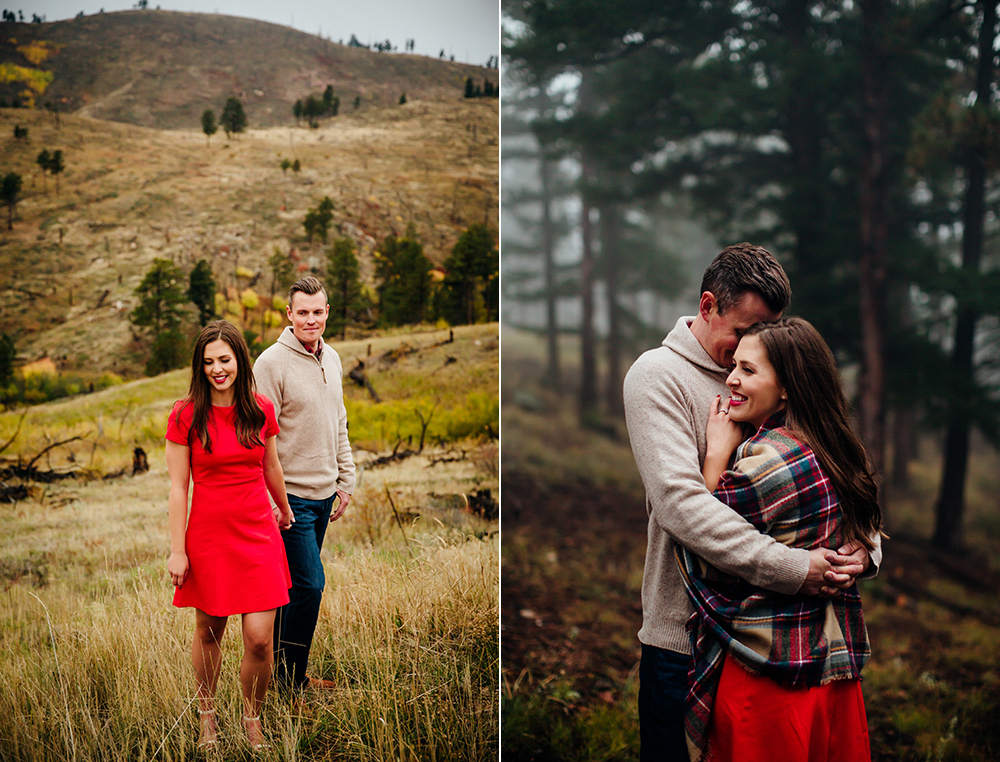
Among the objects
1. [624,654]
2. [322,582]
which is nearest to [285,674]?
[322,582]

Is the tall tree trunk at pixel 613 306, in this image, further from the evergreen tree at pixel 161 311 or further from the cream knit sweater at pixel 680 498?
the cream knit sweater at pixel 680 498

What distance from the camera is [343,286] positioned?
2824mm

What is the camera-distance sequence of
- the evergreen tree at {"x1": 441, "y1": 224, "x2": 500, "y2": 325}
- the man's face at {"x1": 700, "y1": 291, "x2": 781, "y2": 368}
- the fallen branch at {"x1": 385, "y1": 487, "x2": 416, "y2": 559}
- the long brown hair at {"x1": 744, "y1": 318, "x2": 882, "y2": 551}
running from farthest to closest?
1. the evergreen tree at {"x1": 441, "y1": 224, "x2": 500, "y2": 325}
2. the fallen branch at {"x1": 385, "y1": 487, "x2": 416, "y2": 559}
3. the man's face at {"x1": 700, "y1": 291, "x2": 781, "y2": 368}
4. the long brown hair at {"x1": 744, "y1": 318, "x2": 882, "y2": 551}

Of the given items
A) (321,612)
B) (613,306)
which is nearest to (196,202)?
(321,612)

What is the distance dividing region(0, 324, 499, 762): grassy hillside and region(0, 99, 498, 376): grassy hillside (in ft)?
1.32

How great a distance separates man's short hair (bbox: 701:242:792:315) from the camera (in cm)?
163

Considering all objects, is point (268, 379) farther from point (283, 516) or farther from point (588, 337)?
point (588, 337)

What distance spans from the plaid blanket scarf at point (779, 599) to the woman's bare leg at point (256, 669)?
1.47 metres

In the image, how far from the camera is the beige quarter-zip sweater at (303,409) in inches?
90.0

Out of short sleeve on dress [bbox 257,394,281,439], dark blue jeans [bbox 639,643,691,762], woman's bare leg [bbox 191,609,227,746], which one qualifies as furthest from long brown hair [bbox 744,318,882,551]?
woman's bare leg [bbox 191,609,227,746]

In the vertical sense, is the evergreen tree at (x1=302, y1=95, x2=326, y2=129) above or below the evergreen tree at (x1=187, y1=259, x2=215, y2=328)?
above

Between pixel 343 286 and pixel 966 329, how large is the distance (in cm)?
596

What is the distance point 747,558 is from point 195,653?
→ 187 cm

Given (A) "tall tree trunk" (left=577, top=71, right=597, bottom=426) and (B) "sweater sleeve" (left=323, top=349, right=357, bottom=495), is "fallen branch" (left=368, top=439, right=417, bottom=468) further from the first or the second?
(A) "tall tree trunk" (left=577, top=71, right=597, bottom=426)
